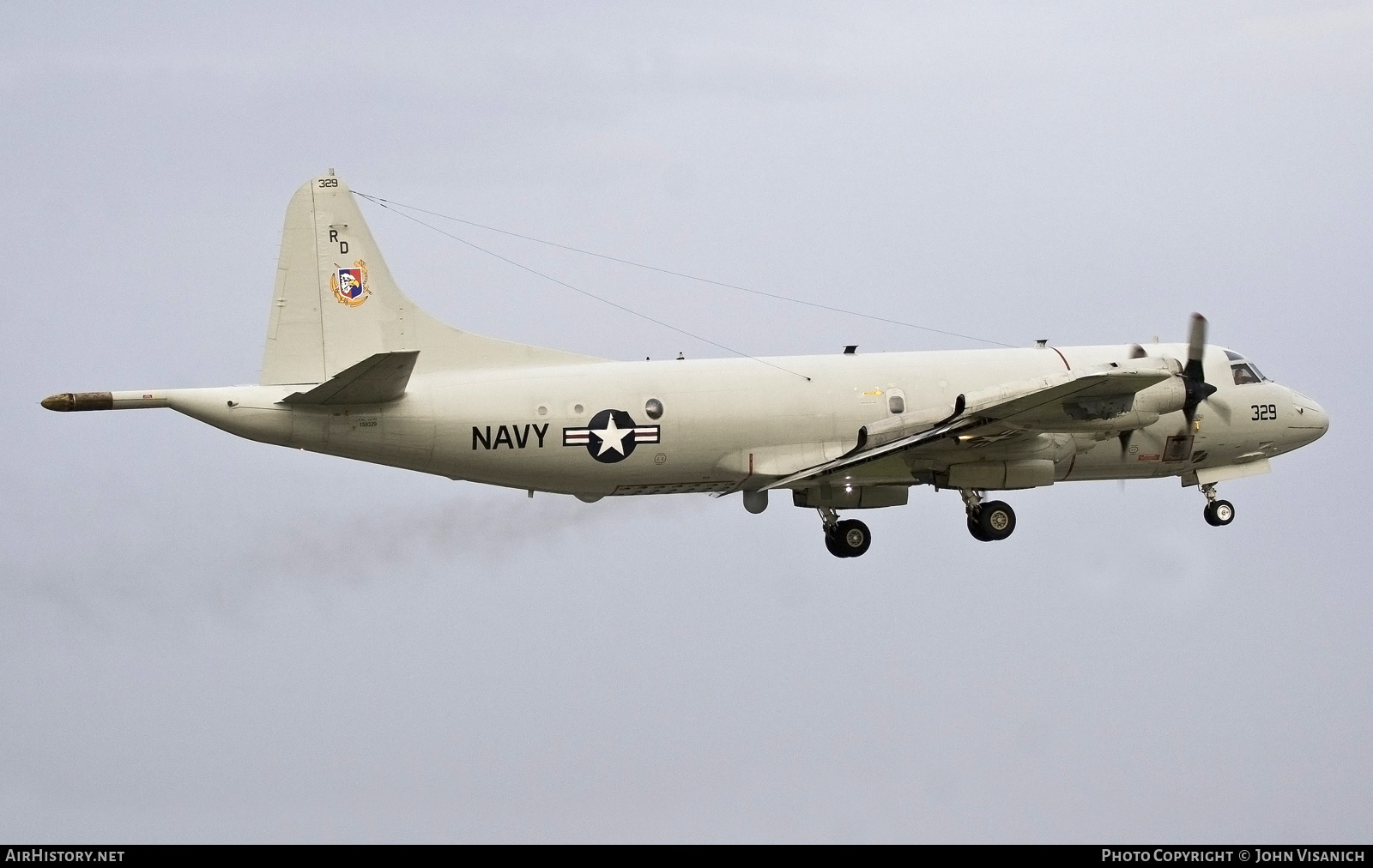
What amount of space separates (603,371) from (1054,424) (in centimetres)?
799

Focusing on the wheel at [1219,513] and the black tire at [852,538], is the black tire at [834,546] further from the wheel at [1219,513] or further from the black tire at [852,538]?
the wheel at [1219,513]

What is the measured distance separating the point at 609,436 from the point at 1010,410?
22.8 ft

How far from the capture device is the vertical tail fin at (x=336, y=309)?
35.4 metres

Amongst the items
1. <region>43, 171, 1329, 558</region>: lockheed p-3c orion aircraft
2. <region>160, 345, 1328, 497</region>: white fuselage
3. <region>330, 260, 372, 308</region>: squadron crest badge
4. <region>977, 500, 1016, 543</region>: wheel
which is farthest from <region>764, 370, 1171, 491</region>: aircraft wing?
<region>330, 260, 372, 308</region>: squadron crest badge

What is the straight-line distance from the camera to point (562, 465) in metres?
36.2

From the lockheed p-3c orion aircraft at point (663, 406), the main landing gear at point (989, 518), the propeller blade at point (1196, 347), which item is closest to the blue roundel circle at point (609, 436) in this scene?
the lockheed p-3c orion aircraft at point (663, 406)

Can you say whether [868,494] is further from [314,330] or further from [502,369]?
[314,330]

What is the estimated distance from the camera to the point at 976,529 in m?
38.8

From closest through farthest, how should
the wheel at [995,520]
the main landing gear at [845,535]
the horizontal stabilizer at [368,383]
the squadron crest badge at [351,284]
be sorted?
the horizontal stabilizer at [368,383]
the squadron crest badge at [351,284]
the wheel at [995,520]
the main landing gear at [845,535]

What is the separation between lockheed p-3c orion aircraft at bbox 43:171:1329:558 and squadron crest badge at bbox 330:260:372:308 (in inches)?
1.2

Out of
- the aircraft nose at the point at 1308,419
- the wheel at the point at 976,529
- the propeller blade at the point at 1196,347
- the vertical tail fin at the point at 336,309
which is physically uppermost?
the vertical tail fin at the point at 336,309

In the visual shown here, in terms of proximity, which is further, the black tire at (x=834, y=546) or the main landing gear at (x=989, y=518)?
the black tire at (x=834, y=546)

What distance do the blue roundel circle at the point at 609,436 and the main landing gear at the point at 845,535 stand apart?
4851 millimetres
